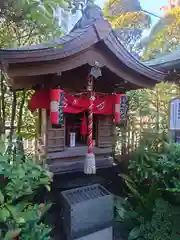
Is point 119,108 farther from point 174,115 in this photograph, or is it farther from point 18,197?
point 18,197

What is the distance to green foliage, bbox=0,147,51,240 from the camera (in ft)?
6.30

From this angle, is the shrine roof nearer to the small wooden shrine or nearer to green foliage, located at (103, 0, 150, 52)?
the small wooden shrine

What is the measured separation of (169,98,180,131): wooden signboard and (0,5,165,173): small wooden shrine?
54 cm

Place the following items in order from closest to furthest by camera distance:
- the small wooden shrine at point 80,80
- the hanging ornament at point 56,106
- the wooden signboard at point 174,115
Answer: the small wooden shrine at point 80,80 < the hanging ornament at point 56,106 < the wooden signboard at point 174,115

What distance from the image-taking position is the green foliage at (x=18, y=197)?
1.92 meters

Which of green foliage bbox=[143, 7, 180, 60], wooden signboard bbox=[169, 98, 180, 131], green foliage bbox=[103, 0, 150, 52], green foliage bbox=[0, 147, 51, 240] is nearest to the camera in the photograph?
green foliage bbox=[0, 147, 51, 240]

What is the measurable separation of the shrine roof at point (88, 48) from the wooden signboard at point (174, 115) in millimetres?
537

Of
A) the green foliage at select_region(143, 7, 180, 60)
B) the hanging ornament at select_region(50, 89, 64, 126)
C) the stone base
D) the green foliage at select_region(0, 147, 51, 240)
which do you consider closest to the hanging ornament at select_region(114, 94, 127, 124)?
the hanging ornament at select_region(50, 89, 64, 126)

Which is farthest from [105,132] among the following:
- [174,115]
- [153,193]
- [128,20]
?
[128,20]

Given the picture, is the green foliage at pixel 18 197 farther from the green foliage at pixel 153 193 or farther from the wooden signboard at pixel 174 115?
the wooden signboard at pixel 174 115

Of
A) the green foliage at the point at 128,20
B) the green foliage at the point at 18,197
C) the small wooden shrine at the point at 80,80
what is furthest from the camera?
the green foliage at the point at 128,20

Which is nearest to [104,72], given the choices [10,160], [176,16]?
[10,160]

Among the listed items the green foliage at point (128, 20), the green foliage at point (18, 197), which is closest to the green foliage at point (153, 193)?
the green foliage at point (18, 197)

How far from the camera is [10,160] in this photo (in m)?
2.30
